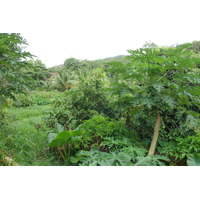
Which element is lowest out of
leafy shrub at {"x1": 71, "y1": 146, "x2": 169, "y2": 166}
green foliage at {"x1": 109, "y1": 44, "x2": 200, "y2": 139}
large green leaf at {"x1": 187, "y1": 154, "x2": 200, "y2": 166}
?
large green leaf at {"x1": 187, "y1": 154, "x2": 200, "y2": 166}

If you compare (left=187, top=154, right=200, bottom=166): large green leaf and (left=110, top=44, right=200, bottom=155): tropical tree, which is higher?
(left=110, top=44, right=200, bottom=155): tropical tree

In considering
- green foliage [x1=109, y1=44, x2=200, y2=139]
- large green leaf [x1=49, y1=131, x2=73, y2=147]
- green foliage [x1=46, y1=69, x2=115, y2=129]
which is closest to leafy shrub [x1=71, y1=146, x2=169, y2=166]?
large green leaf [x1=49, y1=131, x2=73, y2=147]

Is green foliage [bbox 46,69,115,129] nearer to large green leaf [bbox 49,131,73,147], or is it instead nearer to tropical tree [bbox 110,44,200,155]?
large green leaf [bbox 49,131,73,147]

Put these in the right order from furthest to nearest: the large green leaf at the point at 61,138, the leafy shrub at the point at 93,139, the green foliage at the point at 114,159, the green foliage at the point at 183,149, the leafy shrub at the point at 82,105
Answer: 1. the leafy shrub at the point at 82,105
2. the leafy shrub at the point at 93,139
3. the large green leaf at the point at 61,138
4. the green foliage at the point at 183,149
5. the green foliage at the point at 114,159

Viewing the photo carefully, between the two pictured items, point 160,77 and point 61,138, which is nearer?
point 160,77

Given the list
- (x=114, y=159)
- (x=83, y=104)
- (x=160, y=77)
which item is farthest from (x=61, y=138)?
(x=83, y=104)

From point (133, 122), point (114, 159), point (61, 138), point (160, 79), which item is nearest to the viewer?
point (114, 159)

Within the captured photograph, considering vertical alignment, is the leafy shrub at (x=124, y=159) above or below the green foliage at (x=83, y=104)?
below

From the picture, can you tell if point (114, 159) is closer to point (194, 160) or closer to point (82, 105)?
point (194, 160)

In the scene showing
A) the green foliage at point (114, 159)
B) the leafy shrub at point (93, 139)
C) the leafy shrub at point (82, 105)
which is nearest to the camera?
the green foliage at point (114, 159)

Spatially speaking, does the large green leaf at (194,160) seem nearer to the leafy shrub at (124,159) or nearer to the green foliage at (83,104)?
the leafy shrub at (124,159)

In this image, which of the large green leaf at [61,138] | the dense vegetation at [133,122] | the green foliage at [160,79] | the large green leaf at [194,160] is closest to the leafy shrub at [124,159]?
the dense vegetation at [133,122]

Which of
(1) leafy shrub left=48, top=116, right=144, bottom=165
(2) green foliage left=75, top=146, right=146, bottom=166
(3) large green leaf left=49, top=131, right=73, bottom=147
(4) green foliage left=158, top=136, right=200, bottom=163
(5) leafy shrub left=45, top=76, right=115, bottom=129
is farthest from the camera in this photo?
(5) leafy shrub left=45, top=76, right=115, bottom=129
